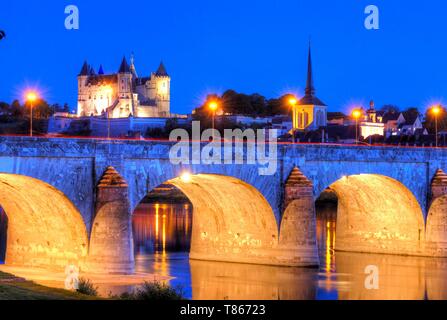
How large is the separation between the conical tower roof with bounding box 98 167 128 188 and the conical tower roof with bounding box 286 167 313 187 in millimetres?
10711

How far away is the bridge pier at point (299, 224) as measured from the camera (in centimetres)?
4969

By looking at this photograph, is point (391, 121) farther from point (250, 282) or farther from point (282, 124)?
point (250, 282)

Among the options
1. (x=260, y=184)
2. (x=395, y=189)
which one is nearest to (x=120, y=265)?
(x=260, y=184)

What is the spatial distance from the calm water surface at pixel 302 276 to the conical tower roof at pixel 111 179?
5787 millimetres

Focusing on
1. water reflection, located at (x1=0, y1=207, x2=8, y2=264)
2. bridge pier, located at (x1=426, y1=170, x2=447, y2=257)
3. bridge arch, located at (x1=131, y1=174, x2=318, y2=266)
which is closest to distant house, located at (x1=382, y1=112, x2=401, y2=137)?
water reflection, located at (x1=0, y1=207, x2=8, y2=264)

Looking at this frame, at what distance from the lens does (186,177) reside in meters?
48.6

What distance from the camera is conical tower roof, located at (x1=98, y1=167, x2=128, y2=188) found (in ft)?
139

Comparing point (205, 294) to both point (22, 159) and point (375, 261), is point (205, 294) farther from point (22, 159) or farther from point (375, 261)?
point (375, 261)

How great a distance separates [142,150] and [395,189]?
20767mm

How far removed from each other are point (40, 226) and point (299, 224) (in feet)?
43.8
